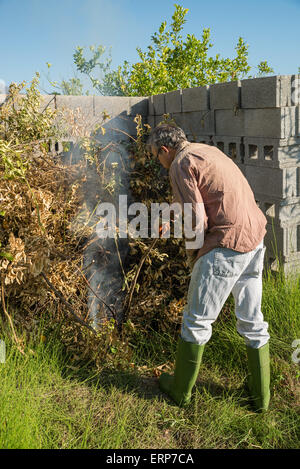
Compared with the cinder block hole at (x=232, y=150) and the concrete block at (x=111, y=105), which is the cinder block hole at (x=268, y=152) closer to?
the cinder block hole at (x=232, y=150)

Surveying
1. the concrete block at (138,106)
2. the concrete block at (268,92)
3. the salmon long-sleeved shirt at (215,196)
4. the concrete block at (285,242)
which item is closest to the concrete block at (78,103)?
the concrete block at (138,106)

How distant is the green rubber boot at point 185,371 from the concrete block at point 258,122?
5.78 feet

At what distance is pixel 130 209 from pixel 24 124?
1.17 metres

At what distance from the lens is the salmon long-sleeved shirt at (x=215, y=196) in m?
2.71

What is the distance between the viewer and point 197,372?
298cm

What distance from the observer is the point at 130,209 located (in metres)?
3.89

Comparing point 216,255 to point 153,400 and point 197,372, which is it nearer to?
point 197,372

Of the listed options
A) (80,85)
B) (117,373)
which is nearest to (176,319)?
(117,373)

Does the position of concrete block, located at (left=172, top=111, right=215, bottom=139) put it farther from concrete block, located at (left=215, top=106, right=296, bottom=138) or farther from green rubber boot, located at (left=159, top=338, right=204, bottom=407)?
green rubber boot, located at (left=159, top=338, right=204, bottom=407)

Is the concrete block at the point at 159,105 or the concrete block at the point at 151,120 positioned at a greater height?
the concrete block at the point at 159,105

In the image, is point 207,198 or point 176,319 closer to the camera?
point 207,198

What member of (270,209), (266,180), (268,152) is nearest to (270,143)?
(268,152)

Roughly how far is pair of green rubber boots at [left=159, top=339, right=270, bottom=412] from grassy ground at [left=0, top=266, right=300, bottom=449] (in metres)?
0.07

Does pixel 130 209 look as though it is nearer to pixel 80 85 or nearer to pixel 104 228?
pixel 104 228
